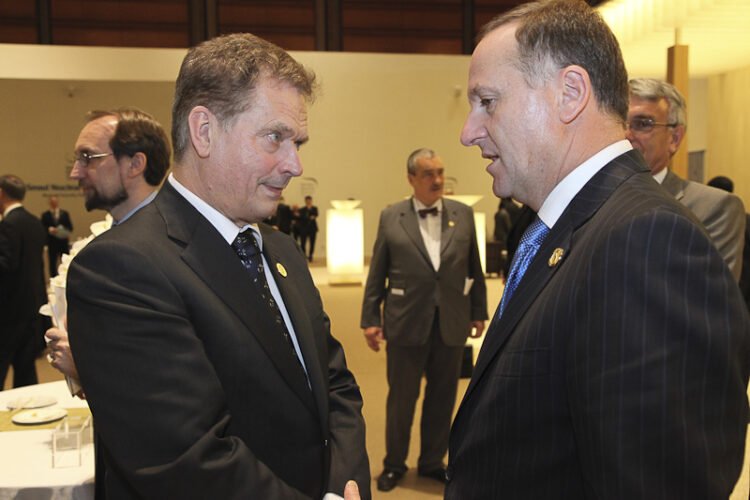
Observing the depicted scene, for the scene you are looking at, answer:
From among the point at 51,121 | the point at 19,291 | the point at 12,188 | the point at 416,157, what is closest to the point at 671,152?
the point at 416,157

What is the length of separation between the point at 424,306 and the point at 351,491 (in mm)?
2694

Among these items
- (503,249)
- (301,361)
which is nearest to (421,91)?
(503,249)

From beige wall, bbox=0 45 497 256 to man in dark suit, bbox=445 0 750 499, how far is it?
33.3 feet

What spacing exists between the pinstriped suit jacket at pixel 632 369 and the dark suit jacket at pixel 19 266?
5.00 metres

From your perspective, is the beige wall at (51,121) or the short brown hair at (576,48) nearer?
the short brown hair at (576,48)

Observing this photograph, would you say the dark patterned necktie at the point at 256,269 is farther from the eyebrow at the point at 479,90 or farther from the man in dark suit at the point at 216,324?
the eyebrow at the point at 479,90

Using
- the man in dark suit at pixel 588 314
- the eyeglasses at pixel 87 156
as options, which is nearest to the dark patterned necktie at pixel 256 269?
the man in dark suit at pixel 588 314

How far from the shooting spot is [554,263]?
1.14 m

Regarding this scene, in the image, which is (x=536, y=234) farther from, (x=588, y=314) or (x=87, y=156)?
(x=87, y=156)

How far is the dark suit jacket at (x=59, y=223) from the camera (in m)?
10.2

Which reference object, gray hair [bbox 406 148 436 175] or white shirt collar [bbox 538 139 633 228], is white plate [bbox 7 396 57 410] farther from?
gray hair [bbox 406 148 436 175]

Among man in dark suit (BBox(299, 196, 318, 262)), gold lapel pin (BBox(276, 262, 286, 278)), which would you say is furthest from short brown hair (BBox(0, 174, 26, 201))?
man in dark suit (BBox(299, 196, 318, 262))

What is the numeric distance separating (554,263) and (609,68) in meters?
0.41

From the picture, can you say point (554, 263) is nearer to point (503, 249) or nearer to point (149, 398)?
point (149, 398)
